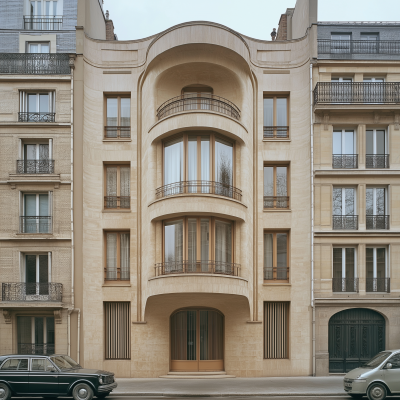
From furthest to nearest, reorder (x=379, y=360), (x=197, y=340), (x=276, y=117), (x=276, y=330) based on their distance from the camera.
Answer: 1. (x=276, y=117)
2. (x=276, y=330)
3. (x=197, y=340)
4. (x=379, y=360)

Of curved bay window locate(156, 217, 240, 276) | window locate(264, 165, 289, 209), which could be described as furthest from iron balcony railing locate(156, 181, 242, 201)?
window locate(264, 165, 289, 209)

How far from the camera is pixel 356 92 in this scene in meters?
25.9

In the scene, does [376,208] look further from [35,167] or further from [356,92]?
[35,167]

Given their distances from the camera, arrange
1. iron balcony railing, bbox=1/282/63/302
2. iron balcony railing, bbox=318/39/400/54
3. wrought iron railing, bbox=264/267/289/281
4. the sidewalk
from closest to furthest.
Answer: the sidewalk → iron balcony railing, bbox=1/282/63/302 → wrought iron railing, bbox=264/267/289/281 → iron balcony railing, bbox=318/39/400/54

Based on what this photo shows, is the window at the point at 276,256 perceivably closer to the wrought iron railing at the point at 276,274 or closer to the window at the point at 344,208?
the wrought iron railing at the point at 276,274

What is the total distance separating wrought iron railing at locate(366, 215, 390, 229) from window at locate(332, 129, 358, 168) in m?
2.71

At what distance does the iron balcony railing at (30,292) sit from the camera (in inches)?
965

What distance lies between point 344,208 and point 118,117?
484 inches

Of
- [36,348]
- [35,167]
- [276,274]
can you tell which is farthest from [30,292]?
[276,274]

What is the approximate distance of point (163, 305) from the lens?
79.9ft

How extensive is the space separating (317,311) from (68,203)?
518 inches

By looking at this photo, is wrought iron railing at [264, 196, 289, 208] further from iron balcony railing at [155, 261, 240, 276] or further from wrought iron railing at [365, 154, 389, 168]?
wrought iron railing at [365, 154, 389, 168]

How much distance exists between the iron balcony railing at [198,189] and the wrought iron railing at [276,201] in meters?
1.84

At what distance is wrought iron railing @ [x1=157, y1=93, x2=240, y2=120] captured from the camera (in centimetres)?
2470
